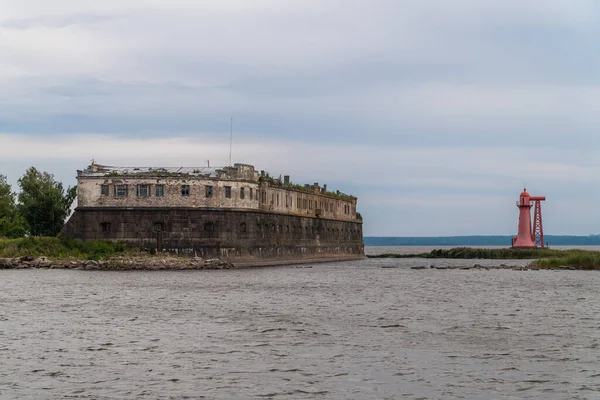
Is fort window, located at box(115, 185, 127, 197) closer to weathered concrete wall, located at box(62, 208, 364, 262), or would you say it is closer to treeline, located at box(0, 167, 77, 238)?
weathered concrete wall, located at box(62, 208, 364, 262)

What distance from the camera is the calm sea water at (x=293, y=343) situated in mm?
19391

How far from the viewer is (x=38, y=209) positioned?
80.4 meters

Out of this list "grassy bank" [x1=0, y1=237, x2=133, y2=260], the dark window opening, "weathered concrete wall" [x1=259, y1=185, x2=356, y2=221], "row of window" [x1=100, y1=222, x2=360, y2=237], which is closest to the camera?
"grassy bank" [x1=0, y1=237, x2=133, y2=260]

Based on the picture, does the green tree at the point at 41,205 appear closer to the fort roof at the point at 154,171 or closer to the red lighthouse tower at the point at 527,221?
the fort roof at the point at 154,171

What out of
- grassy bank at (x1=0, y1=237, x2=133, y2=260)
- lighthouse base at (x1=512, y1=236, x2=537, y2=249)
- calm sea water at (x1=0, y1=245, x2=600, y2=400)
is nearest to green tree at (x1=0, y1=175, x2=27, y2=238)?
grassy bank at (x1=0, y1=237, x2=133, y2=260)

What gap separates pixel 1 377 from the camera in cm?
2036

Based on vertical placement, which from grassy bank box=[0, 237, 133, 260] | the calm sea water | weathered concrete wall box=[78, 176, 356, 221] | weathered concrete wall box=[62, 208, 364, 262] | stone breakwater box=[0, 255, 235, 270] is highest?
weathered concrete wall box=[78, 176, 356, 221]

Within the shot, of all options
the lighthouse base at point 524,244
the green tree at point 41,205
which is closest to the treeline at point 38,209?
the green tree at point 41,205

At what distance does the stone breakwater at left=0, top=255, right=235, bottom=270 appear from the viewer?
6334cm

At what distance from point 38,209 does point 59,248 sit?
15.2 metres

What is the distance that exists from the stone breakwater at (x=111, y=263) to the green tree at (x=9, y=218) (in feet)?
48.5

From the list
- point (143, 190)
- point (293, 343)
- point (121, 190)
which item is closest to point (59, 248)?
point (121, 190)

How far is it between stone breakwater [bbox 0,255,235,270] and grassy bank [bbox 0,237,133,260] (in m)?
1.36

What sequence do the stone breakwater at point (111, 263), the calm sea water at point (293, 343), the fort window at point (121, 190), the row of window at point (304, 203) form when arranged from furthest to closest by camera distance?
the row of window at point (304, 203) < the fort window at point (121, 190) < the stone breakwater at point (111, 263) < the calm sea water at point (293, 343)
